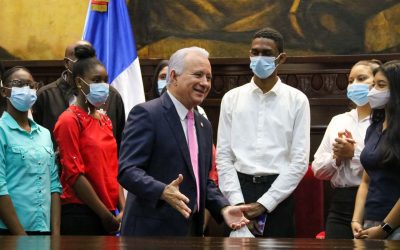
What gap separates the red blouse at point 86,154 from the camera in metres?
5.67

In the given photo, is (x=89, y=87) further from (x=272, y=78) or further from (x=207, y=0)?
(x=207, y=0)

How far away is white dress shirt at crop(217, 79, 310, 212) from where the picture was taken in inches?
230

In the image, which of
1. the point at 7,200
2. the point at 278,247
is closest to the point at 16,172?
the point at 7,200

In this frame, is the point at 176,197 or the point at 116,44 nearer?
the point at 176,197

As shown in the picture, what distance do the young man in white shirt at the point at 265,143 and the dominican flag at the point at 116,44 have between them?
2.03m

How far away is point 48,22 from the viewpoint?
380 inches

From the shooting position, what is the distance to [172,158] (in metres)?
4.79

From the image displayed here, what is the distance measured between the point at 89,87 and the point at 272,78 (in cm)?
125

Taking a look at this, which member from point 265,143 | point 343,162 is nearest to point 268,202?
point 265,143

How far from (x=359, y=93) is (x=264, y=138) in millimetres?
752

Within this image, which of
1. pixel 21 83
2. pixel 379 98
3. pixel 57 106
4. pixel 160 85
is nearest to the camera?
pixel 379 98

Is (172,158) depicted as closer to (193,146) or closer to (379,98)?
(193,146)

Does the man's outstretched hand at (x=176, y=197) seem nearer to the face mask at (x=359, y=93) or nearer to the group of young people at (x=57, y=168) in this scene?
the group of young people at (x=57, y=168)

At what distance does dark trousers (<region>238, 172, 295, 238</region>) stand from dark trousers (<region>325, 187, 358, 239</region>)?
260 mm
